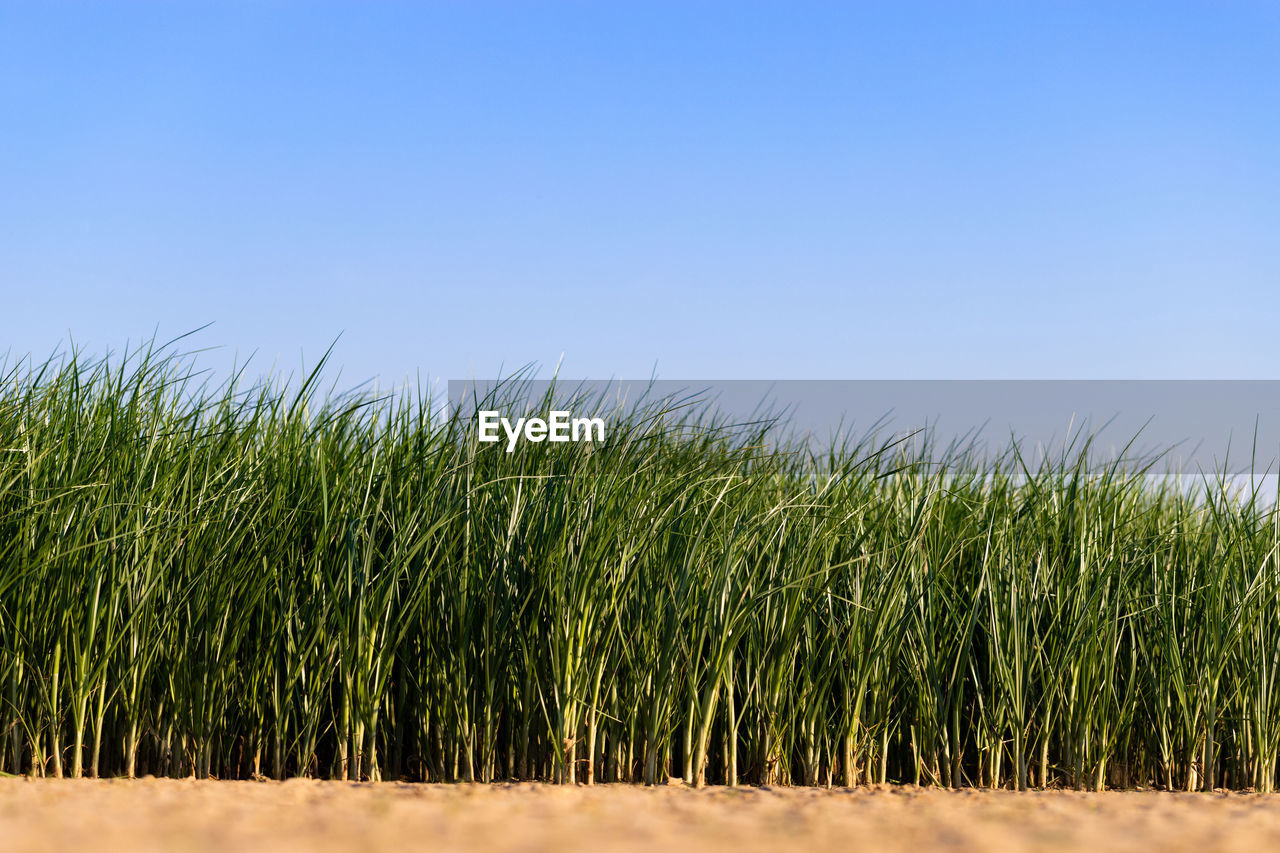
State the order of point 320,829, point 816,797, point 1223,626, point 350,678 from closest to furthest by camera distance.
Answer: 1. point 320,829
2. point 816,797
3. point 350,678
4. point 1223,626

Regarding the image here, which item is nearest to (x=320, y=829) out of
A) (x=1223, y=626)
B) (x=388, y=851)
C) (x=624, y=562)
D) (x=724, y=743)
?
(x=388, y=851)

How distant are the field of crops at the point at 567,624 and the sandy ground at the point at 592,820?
24.4 inches

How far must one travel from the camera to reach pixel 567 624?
4438mm

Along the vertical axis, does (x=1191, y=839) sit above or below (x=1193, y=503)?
below

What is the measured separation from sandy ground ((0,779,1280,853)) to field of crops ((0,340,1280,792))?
62 centimetres

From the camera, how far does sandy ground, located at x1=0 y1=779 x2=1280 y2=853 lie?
2971 mm

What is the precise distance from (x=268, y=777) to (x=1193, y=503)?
567 centimetres

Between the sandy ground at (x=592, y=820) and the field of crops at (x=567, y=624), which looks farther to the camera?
the field of crops at (x=567, y=624)

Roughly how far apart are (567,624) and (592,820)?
126 centimetres

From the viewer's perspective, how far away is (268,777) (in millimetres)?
4855

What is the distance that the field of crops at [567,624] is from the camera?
457 centimetres

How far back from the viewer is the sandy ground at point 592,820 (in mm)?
2971

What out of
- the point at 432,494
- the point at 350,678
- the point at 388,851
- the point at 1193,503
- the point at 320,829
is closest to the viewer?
the point at 388,851

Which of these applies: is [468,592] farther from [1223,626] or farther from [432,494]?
[1223,626]
